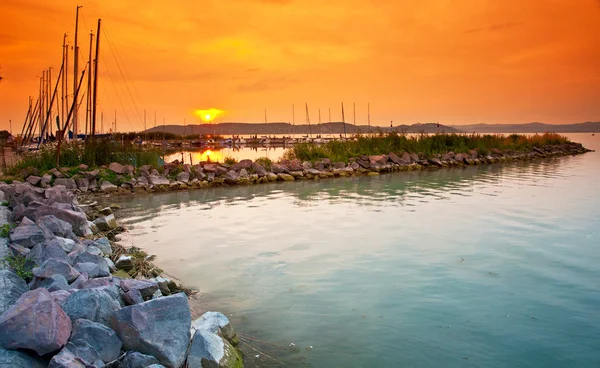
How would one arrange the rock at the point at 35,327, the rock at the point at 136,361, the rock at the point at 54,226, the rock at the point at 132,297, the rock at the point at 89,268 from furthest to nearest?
the rock at the point at 54,226
the rock at the point at 89,268
the rock at the point at 132,297
the rock at the point at 136,361
the rock at the point at 35,327

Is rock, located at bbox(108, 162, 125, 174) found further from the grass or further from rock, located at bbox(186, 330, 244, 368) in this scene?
rock, located at bbox(186, 330, 244, 368)

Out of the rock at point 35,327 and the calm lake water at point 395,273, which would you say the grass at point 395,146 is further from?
the rock at point 35,327

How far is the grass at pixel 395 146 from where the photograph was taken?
23.8 m

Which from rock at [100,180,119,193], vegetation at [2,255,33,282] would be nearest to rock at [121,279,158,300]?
vegetation at [2,255,33,282]

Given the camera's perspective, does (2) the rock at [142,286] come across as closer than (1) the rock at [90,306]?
No

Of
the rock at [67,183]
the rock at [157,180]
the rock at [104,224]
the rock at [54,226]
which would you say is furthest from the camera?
the rock at [157,180]

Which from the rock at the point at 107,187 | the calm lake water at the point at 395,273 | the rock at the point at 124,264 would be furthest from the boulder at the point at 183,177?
the rock at the point at 124,264

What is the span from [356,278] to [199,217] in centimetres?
589

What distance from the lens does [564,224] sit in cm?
1052

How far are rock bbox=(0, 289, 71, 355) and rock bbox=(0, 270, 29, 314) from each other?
81 cm

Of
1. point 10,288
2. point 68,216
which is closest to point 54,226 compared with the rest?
point 68,216

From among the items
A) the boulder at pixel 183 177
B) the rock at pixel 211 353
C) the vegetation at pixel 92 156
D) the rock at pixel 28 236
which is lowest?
the rock at pixel 211 353

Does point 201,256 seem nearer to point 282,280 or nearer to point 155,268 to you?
point 155,268

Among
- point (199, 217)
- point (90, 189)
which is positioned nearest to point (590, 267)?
point (199, 217)
